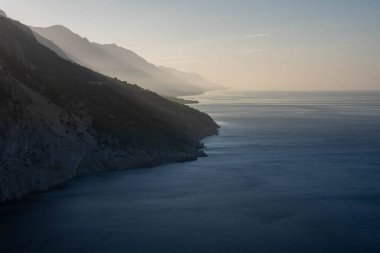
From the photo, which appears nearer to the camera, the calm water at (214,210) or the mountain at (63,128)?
the calm water at (214,210)

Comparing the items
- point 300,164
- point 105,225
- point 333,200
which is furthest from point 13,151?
point 300,164

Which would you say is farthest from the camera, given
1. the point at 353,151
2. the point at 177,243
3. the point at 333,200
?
the point at 353,151

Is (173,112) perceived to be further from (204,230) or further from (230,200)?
(204,230)

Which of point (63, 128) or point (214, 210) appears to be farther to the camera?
point (63, 128)

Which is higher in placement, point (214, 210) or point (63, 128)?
point (63, 128)

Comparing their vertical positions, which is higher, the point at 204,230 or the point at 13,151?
the point at 13,151
